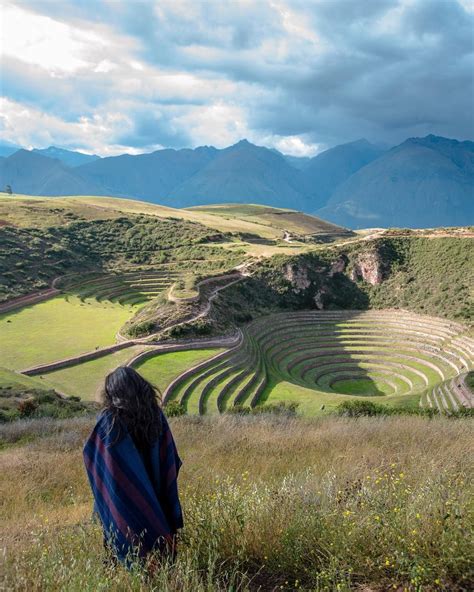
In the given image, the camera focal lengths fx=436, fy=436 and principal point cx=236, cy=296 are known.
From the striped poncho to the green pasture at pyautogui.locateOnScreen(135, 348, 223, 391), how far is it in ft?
74.4

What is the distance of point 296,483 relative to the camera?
4.46 metres

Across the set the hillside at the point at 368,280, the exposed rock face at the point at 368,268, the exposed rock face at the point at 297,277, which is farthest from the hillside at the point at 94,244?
the exposed rock face at the point at 368,268

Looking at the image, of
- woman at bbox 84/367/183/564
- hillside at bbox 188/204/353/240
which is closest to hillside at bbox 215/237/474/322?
Result: woman at bbox 84/367/183/564

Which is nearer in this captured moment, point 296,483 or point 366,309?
point 296,483

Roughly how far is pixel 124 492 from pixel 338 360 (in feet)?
118

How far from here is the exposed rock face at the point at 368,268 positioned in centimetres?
5009

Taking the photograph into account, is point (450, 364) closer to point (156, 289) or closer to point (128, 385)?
point (156, 289)

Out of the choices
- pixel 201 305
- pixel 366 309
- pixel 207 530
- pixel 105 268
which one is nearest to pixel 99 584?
pixel 207 530

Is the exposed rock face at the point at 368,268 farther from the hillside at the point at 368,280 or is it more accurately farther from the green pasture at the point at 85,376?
the green pasture at the point at 85,376

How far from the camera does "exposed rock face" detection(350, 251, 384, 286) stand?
50.1 m

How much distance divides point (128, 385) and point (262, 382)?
2699cm

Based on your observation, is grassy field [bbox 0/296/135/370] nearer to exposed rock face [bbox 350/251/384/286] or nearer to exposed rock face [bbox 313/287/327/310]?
exposed rock face [bbox 313/287/327/310]

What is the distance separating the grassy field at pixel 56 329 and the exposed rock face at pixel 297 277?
17.2 m

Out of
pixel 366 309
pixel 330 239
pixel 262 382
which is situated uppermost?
pixel 330 239
